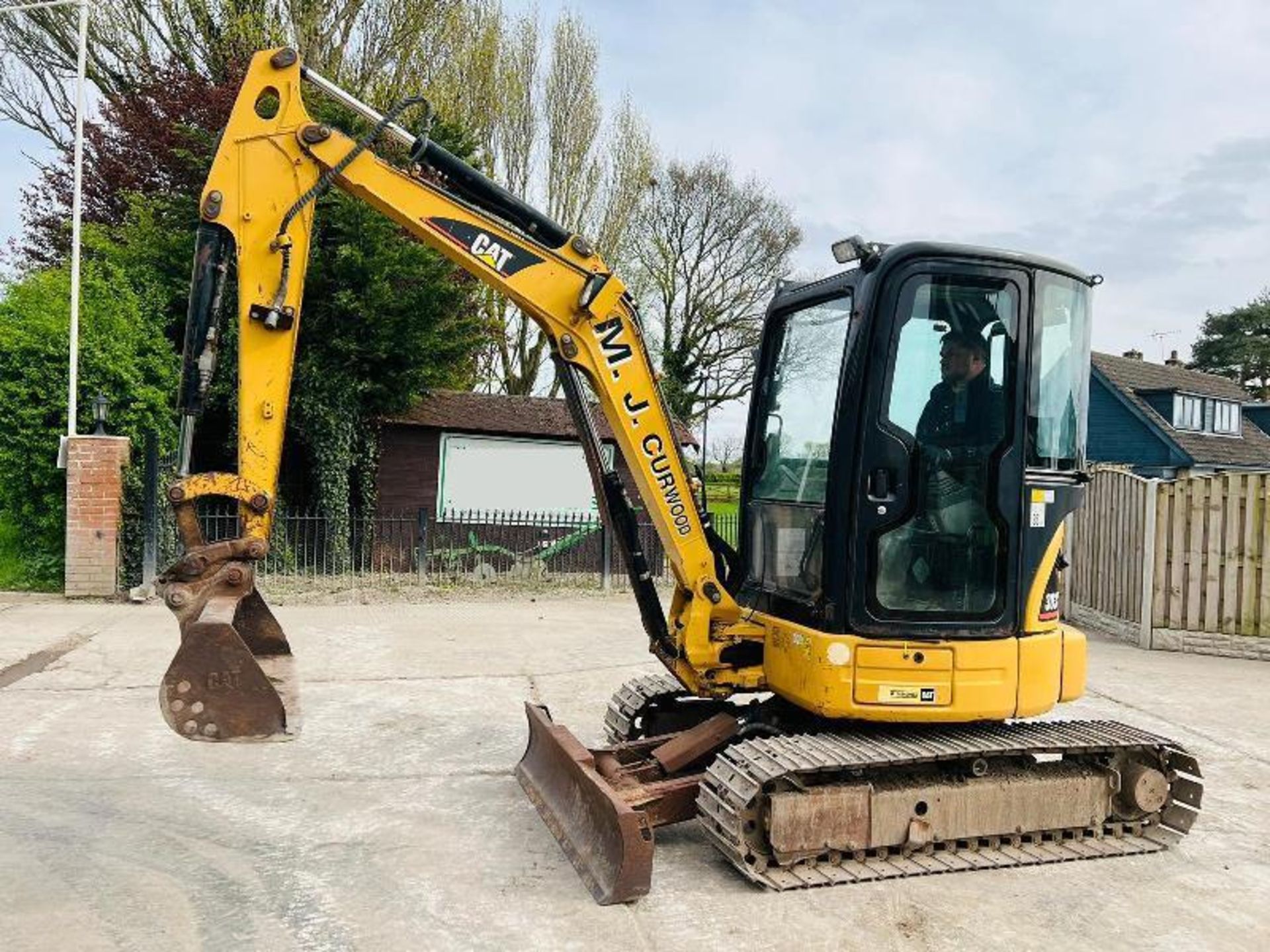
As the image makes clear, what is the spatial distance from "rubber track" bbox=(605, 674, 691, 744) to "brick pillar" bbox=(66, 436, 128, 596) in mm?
8146

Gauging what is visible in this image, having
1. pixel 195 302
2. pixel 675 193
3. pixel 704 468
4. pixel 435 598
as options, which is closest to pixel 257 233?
pixel 195 302

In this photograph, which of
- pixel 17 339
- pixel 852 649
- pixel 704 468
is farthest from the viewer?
pixel 17 339

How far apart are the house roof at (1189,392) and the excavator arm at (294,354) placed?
24.5 meters

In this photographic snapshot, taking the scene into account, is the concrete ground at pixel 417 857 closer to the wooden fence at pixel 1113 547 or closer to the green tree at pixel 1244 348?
the wooden fence at pixel 1113 547

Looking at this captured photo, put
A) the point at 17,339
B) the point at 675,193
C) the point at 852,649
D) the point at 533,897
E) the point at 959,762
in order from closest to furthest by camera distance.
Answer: the point at 533,897 < the point at 852,649 < the point at 959,762 < the point at 17,339 < the point at 675,193

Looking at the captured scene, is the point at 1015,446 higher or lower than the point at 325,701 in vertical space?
higher

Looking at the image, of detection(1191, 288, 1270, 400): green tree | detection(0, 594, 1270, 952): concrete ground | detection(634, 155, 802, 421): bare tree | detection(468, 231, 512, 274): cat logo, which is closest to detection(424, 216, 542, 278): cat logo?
detection(468, 231, 512, 274): cat logo

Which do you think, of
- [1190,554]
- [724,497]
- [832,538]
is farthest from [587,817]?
[1190,554]

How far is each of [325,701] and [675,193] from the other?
2374cm

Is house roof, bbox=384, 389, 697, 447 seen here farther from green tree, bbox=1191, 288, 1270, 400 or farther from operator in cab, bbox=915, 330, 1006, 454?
green tree, bbox=1191, 288, 1270, 400

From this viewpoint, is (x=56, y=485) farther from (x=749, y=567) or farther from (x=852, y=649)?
(x=852, y=649)

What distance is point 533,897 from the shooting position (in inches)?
155

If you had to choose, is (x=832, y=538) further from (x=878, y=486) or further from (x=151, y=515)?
(x=151, y=515)

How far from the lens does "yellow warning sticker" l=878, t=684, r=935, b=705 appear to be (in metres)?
4.24
